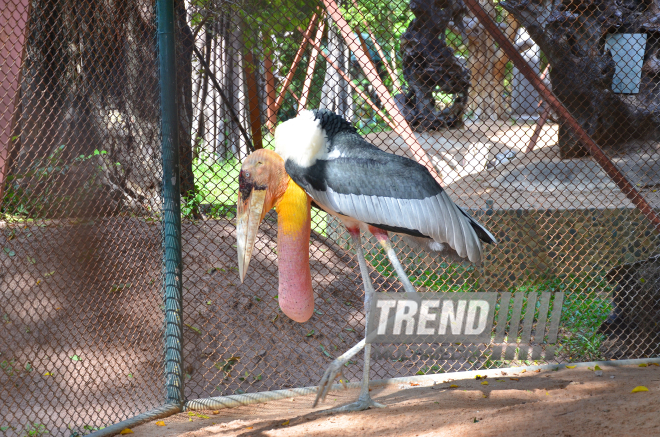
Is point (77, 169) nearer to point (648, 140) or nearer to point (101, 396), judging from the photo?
point (101, 396)

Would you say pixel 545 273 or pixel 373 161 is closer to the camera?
pixel 373 161

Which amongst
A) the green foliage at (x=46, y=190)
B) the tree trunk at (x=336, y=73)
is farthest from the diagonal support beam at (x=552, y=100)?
the green foliage at (x=46, y=190)

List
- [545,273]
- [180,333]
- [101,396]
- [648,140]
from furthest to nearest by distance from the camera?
[648,140]
[545,273]
[101,396]
[180,333]

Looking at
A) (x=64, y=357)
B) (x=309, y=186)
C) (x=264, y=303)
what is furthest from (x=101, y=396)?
(x=309, y=186)

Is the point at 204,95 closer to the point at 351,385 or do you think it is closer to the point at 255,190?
the point at 255,190

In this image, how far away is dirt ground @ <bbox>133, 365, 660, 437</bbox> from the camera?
7.64 feet

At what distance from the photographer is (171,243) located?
9.62ft

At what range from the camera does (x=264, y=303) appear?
3.92m

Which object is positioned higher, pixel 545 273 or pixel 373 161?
pixel 373 161

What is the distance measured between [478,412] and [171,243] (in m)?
1.74

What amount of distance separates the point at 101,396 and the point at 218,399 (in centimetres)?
70

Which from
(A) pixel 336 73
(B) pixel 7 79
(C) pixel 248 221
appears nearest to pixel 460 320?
(C) pixel 248 221

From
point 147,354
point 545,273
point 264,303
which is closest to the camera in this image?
point 147,354

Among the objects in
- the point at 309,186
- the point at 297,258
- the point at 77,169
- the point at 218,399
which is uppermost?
the point at 77,169
